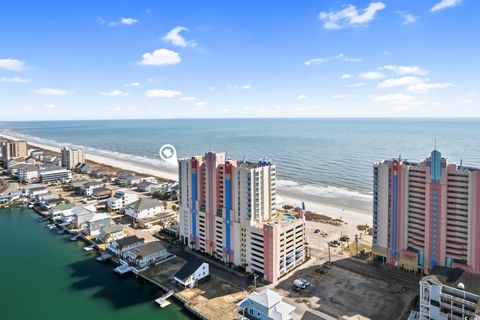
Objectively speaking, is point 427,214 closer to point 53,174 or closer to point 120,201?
point 120,201

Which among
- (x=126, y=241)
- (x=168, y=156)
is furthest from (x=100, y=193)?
(x=168, y=156)

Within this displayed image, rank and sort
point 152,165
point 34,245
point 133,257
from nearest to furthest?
point 133,257 → point 34,245 → point 152,165

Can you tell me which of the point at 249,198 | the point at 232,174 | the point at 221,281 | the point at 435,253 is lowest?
the point at 221,281

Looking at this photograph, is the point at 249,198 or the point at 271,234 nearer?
the point at 271,234

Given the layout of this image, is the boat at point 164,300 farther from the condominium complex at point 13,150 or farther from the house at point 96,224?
Result: the condominium complex at point 13,150

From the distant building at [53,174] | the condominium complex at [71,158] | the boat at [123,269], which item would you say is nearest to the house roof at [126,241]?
the boat at [123,269]

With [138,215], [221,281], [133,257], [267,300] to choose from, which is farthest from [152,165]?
[267,300]

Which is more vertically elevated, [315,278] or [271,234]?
[271,234]

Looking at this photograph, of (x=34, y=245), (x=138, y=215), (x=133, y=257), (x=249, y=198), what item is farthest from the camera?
(x=138, y=215)

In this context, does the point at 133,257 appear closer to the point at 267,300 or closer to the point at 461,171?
the point at 267,300
